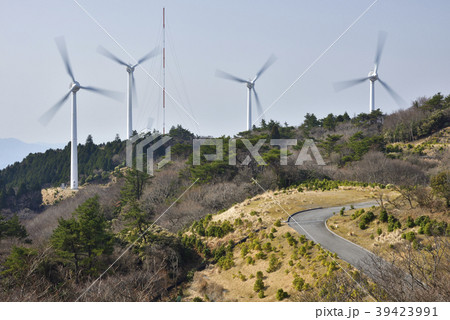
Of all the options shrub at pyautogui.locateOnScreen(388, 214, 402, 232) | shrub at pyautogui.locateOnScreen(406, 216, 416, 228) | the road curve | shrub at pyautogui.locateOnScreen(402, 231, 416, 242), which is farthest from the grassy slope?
shrub at pyautogui.locateOnScreen(406, 216, 416, 228)

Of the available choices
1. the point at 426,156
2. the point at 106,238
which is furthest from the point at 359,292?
the point at 426,156

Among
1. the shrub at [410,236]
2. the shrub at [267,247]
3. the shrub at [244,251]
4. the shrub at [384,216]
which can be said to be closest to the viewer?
the shrub at [410,236]

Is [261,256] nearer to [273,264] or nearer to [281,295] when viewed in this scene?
[273,264]

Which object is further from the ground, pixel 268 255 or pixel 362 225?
pixel 362 225

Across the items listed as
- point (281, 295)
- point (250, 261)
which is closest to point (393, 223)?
point (281, 295)

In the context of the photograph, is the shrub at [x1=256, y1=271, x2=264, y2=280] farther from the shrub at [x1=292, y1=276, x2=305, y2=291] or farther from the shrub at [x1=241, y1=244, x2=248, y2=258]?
the shrub at [x1=241, y1=244, x2=248, y2=258]

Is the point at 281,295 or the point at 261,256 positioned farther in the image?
the point at 261,256

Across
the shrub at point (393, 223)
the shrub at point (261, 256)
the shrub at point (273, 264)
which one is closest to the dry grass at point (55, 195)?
the shrub at point (261, 256)

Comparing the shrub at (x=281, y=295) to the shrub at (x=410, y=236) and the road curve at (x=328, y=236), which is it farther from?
the shrub at (x=410, y=236)
